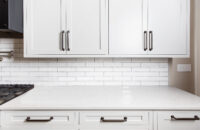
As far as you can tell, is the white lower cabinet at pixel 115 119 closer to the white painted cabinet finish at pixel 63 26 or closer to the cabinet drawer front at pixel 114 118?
the cabinet drawer front at pixel 114 118

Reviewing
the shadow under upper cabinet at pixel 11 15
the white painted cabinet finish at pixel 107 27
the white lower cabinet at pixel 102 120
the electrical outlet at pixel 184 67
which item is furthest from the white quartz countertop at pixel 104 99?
the shadow under upper cabinet at pixel 11 15

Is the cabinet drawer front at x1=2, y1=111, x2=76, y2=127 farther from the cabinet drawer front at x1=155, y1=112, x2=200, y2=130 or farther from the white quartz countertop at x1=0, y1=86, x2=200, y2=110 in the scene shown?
the cabinet drawer front at x1=155, y1=112, x2=200, y2=130

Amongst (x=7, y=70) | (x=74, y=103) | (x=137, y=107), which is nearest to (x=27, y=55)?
(x=7, y=70)

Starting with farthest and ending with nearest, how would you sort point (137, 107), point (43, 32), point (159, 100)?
point (43, 32) < point (159, 100) < point (137, 107)

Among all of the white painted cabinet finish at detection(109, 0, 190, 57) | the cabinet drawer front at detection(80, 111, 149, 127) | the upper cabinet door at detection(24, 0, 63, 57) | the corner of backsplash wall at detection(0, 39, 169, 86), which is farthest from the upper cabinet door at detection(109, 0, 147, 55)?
the cabinet drawer front at detection(80, 111, 149, 127)

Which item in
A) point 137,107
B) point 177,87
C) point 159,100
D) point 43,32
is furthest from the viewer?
point 177,87

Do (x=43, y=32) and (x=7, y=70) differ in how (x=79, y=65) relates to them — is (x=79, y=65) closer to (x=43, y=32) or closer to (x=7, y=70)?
(x=43, y=32)

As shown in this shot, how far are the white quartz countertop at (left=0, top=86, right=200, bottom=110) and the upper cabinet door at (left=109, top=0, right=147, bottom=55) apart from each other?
0.42m

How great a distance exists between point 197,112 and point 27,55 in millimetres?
1600

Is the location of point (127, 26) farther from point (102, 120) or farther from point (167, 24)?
point (102, 120)

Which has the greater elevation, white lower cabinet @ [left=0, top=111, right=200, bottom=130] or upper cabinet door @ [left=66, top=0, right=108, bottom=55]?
upper cabinet door @ [left=66, top=0, right=108, bottom=55]

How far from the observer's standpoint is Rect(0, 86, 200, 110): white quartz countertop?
60.2 inches

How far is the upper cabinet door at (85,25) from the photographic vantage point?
2.02m

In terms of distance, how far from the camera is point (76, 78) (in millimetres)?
2365
